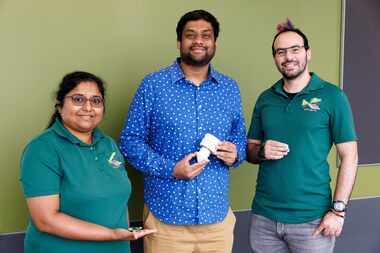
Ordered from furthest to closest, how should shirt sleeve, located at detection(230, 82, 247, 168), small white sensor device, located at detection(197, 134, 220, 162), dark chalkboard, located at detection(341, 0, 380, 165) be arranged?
dark chalkboard, located at detection(341, 0, 380, 165) → shirt sleeve, located at detection(230, 82, 247, 168) → small white sensor device, located at detection(197, 134, 220, 162)

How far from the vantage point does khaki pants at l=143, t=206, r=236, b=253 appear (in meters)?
1.94

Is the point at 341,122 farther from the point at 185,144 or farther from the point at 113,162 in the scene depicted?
the point at 113,162

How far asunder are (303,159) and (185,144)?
556mm

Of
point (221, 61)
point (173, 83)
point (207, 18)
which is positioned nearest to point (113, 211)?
point (173, 83)

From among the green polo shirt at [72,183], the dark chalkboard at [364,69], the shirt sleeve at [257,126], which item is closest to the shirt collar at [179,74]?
the shirt sleeve at [257,126]

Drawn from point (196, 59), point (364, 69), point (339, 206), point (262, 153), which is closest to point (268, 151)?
point (262, 153)

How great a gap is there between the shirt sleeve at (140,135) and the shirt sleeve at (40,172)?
46 cm

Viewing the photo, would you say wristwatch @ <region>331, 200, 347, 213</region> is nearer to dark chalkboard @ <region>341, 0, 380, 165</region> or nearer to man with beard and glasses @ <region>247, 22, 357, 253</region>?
man with beard and glasses @ <region>247, 22, 357, 253</region>

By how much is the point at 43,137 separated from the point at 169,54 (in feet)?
3.62

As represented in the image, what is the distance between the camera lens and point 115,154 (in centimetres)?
172

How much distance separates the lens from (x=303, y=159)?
76.2 inches

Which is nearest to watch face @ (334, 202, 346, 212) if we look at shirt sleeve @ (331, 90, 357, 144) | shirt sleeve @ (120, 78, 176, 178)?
shirt sleeve @ (331, 90, 357, 144)

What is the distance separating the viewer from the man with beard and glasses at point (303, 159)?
1.92 metres

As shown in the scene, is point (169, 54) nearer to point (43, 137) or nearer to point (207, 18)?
point (207, 18)
